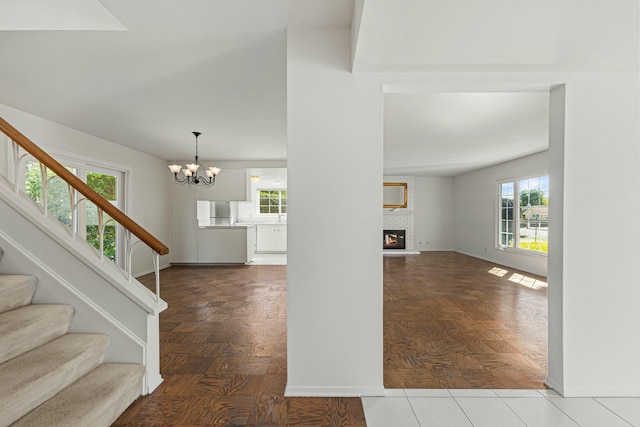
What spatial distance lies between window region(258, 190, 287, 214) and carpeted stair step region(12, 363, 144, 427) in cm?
851

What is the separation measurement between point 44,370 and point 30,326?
1.07 ft

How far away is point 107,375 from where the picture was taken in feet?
6.31

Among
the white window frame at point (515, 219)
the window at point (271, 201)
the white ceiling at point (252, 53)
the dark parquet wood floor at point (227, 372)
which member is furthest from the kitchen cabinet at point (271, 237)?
the white window frame at point (515, 219)

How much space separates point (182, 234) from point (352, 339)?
607 cm

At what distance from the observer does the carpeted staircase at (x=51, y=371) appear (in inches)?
60.1

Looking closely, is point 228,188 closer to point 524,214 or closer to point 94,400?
point 94,400

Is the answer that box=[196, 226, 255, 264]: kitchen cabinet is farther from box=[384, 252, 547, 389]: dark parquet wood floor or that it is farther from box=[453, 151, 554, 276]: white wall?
box=[453, 151, 554, 276]: white wall

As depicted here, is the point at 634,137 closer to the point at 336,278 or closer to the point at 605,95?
the point at 605,95

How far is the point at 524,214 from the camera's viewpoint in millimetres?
6629

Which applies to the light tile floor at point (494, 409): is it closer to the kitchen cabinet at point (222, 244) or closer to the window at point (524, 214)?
the window at point (524, 214)

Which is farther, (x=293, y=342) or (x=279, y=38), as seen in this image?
(x=279, y=38)

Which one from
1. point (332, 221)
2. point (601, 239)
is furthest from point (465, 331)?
point (332, 221)

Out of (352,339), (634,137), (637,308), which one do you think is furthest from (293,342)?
(634,137)

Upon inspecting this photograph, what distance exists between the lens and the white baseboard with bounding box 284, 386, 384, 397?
80.1 inches
